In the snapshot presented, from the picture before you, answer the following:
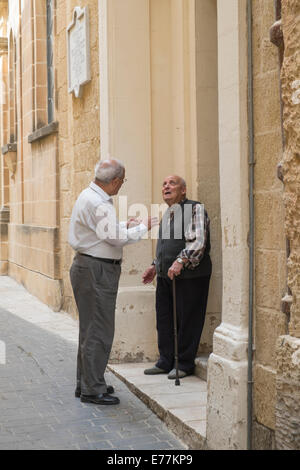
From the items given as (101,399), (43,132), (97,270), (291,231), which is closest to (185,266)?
(97,270)

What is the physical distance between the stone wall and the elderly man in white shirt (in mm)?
1528

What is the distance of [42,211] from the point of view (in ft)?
36.7

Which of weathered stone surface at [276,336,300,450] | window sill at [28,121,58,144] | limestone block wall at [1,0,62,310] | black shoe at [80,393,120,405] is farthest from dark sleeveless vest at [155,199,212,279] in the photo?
window sill at [28,121,58,144]

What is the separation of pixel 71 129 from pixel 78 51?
1.13 m

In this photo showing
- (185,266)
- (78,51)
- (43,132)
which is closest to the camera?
(185,266)

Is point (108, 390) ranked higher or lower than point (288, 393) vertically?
lower

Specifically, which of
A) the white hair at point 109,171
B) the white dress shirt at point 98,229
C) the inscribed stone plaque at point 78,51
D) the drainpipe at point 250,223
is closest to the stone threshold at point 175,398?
the drainpipe at point 250,223

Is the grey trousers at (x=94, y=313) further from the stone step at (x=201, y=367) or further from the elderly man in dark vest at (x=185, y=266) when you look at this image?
the stone step at (x=201, y=367)

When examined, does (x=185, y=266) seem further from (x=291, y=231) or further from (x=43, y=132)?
(x=43, y=132)

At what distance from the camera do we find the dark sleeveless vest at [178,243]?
5.93 metres

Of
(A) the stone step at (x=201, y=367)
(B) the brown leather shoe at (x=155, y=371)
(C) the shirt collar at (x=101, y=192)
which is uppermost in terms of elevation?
(C) the shirt collar at (x=101, y=192)

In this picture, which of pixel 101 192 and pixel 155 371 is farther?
pixel 155 371

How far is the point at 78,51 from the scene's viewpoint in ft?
27.0

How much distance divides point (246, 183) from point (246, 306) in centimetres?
69
